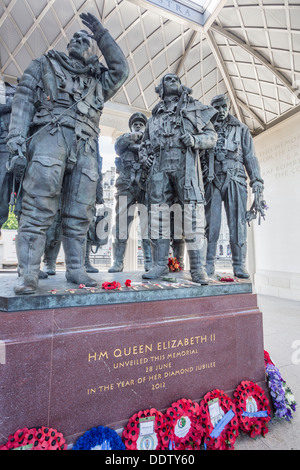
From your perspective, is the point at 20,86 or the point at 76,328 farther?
the point at 20,86

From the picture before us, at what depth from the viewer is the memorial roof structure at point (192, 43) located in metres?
7.95

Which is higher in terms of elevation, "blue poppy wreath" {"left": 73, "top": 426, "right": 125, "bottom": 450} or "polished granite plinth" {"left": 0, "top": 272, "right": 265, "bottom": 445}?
"polished granite plinth" {"left": 0, "top": 272, "right": 265, "bottom": 445}

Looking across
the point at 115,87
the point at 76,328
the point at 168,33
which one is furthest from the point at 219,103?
the point at 168,33

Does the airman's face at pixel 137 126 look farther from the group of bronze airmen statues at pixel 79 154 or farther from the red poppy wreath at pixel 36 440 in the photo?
the red poppy wreath at pixel 36 440

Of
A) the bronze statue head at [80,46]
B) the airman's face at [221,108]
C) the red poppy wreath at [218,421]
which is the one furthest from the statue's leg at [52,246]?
the airman's face at [221,108]

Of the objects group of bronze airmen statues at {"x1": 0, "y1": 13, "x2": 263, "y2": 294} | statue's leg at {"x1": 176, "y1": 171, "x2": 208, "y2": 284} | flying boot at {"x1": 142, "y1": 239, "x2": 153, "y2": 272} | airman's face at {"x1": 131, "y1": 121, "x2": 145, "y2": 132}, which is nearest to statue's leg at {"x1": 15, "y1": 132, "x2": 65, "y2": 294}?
group of bronze airmen statues at {"x1": 0, "y1": 13, "x2": 263, "y2": 294}

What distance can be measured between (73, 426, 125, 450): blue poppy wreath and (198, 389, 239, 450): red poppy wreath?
692 millimetres

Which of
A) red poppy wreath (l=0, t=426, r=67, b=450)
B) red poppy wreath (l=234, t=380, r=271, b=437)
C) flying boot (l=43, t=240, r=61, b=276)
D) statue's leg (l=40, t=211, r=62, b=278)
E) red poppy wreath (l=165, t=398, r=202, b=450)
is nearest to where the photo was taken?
red poppy wreath (l=0, t=426, r=67, b=450)

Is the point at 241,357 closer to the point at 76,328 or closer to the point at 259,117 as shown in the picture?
the point at 76,328

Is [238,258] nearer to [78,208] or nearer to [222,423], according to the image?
[222,423]

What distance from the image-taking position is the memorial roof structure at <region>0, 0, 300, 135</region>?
7949mm

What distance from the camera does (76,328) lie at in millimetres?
Answer: 1952

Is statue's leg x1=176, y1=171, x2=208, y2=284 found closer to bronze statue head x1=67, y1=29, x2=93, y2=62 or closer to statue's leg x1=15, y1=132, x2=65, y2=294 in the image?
statue's leg x1=15, y1=132, x2=65, y2=294
